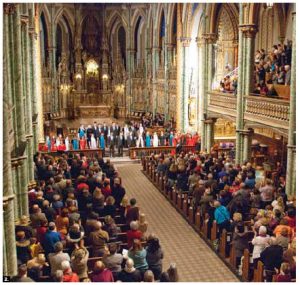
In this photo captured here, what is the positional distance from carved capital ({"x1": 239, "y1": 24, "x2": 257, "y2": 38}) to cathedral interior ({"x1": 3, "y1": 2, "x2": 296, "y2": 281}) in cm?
4

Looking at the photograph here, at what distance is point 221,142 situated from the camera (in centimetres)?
2652

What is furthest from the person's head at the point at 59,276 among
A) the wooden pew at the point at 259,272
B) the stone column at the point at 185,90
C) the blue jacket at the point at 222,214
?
the stone column at the point at 185,90

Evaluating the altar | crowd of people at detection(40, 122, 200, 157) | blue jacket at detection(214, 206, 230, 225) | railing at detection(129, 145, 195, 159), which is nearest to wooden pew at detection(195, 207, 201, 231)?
blue jacket at detection(214, 206, 230, 225)

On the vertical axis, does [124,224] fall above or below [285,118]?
below

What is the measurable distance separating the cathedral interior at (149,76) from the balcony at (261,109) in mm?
42

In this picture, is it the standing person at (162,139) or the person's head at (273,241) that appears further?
the standing person at (162,139)

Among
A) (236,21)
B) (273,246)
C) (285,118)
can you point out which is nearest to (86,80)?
(236,21)

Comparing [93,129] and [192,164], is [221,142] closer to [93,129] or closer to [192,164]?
[93,129]

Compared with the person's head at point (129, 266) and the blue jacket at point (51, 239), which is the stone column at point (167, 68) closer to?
the blue jacket at point (51, 239)

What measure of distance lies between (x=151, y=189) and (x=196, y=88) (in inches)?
457

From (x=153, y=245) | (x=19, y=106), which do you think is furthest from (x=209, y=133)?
(x=153, y=245)

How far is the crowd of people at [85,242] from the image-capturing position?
7508mm

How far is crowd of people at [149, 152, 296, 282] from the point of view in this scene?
27.9 feet

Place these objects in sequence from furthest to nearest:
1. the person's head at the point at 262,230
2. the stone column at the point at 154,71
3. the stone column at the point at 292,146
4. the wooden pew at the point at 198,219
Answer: the stone column at the point at 154,71 → the stone column at the point at 292,146 → the wooden pew at the point at 198,219 → the person's head at the point at 262,230
